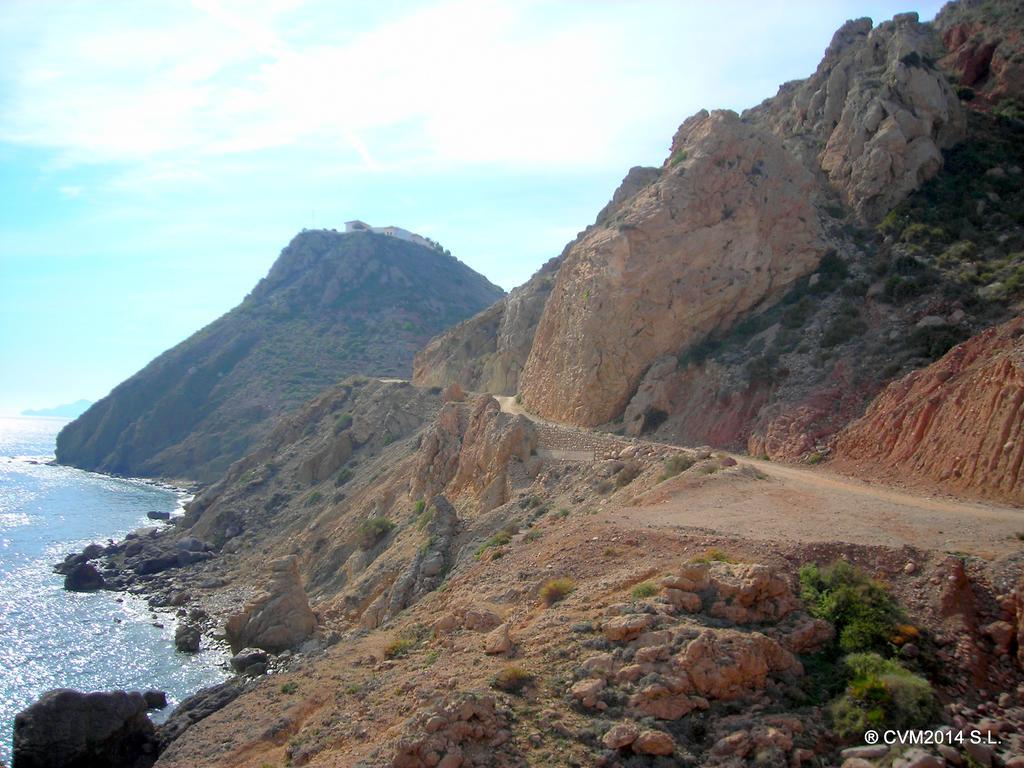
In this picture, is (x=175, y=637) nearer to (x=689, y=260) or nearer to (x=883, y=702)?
(x=689, y=260)

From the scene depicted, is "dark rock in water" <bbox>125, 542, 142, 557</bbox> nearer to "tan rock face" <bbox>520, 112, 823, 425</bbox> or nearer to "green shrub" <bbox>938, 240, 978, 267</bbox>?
"tan rock face" <bbox>520, 112, 823, 425</bbox>

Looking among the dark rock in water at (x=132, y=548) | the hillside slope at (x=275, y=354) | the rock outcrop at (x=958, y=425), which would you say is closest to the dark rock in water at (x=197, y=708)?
the rock outcrop at (x=958, y=425)

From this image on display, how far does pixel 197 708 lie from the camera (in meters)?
18.2

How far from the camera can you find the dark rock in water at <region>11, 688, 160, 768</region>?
16.8 meters

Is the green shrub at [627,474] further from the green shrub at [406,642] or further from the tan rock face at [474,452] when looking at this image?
the green shrub at [406,642]

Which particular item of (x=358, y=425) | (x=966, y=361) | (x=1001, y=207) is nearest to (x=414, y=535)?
(x=966, y=361)

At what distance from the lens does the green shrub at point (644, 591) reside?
12133 mm

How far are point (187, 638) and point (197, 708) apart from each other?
9188mm

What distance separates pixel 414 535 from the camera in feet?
85.1

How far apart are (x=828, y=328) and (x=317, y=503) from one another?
2480 centimetres

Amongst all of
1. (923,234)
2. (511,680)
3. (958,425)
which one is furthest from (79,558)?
(923,234)

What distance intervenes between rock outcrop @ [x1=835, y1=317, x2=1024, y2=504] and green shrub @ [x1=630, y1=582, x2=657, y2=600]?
8119mm

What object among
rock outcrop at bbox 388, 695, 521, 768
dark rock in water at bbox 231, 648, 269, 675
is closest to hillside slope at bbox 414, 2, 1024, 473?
dark rock in water at bbox 231, 648, 269, 675

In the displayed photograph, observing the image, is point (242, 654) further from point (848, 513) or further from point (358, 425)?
point (358, 425)
